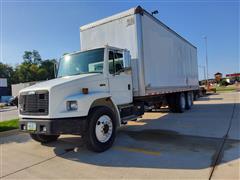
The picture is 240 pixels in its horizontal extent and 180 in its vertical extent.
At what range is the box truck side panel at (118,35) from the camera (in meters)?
7.16

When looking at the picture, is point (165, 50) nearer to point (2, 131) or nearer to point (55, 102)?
point (55, 102)

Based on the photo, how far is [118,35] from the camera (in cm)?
748

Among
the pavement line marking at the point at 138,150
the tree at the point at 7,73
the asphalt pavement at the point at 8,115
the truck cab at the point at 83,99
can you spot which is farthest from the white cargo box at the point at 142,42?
the tree at the point at 7,73

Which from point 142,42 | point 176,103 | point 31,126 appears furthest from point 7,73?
point 31,126

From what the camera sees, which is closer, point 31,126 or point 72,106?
point 72,106

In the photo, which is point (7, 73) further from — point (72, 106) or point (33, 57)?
point (72, 106)

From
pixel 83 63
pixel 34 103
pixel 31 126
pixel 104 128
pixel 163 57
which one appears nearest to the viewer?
pixel 31 126

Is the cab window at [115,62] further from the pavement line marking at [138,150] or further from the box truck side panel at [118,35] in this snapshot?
the pavement line marking at [138,150]

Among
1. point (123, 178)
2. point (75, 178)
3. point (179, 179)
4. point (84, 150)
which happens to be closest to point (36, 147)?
point (84, 150)

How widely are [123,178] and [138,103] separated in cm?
401

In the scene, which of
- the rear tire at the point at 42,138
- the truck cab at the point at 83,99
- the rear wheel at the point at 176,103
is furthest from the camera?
the rear wheel at the point at 176,103

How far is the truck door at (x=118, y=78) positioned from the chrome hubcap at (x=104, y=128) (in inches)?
32.3

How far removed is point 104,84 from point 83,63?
901 millimetres

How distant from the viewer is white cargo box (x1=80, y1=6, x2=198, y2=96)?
282 inches
